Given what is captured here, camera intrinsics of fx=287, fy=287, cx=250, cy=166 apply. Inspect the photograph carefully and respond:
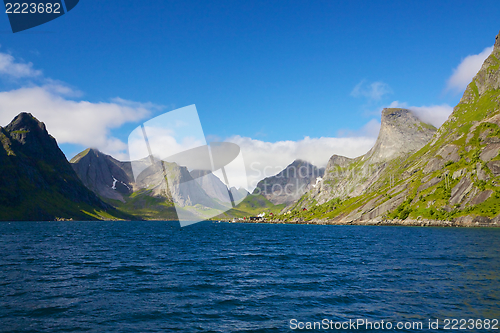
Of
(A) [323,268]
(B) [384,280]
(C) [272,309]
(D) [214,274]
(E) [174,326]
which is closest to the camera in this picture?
(E) [174,326]

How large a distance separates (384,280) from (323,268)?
960 centimetres

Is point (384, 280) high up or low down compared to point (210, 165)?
down

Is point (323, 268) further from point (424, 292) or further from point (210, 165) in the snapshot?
point (210, 165)

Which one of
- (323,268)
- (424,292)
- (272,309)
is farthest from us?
(323,268)

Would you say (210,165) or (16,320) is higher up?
(210,165)

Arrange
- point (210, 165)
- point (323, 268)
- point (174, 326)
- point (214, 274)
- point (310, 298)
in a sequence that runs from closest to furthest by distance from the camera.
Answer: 1. point (174, 326)
2. point (310, 298)
3. point (214, 274)
4. point (323, 268)
5. point (210, 165)

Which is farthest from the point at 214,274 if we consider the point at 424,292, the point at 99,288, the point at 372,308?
the point at 424,292

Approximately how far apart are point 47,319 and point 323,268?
3337 centimetres

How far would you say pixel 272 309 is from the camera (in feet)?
78.8

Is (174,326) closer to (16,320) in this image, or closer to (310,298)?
(16,320)

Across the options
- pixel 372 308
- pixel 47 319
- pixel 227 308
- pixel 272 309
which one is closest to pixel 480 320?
pixel 372 308

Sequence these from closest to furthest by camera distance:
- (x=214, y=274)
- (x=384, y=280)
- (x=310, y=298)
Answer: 1. (x=310, y=298)
2. (x=384, y=280)
3. (x=214, y=274)

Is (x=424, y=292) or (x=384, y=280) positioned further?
(x=384, y=280)

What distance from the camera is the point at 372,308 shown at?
24.2 meters
